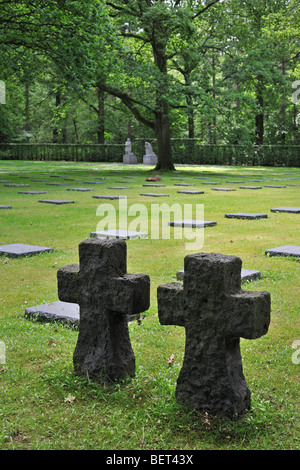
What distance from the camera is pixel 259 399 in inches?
120

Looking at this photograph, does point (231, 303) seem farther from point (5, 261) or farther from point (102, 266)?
point (5, 261)

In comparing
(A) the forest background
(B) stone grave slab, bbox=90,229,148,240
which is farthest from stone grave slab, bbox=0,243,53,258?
(A) the forest background

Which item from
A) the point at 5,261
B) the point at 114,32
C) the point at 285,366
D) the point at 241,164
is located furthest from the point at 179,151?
the point at 285,366

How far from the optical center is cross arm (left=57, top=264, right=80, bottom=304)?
3.39 meters

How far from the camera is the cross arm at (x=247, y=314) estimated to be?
A: 2.76 meters

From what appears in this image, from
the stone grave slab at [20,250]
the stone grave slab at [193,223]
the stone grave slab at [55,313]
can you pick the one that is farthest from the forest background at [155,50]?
the stone grave slab at [55,313]

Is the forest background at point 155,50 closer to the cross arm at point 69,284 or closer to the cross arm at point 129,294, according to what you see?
the cross arm at point 69,284

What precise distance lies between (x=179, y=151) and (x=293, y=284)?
32.4 m

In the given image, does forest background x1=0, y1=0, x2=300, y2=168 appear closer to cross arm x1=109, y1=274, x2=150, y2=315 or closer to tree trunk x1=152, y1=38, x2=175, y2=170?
tree trunk x1=152, y1=38, x2=175, y2=170

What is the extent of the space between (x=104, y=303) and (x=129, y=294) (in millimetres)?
201

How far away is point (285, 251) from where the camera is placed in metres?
6.87

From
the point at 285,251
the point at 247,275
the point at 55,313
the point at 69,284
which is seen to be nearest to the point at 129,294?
the point at 69,284

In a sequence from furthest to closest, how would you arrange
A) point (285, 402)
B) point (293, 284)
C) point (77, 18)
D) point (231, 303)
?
point (77, 18)
point (293, 284)
point (285, 402)
point (231, 303)

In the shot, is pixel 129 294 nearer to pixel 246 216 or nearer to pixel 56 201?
pixel 246 216
